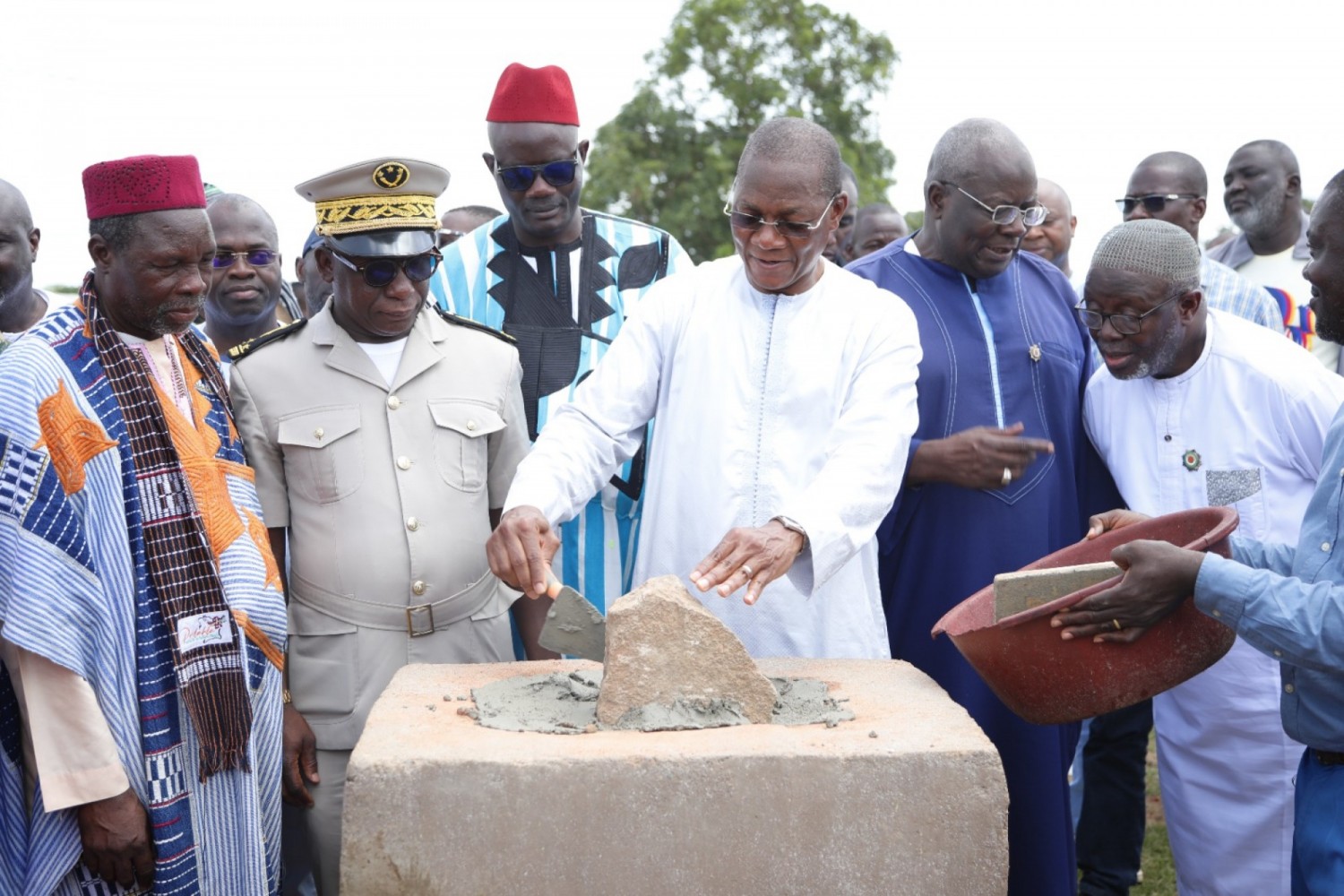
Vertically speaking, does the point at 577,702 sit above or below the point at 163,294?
below

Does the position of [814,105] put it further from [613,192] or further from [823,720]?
[823,720]

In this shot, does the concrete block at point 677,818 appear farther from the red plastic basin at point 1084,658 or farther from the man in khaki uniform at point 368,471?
the man in khaki uniform at point 368,471

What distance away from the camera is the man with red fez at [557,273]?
160 inches

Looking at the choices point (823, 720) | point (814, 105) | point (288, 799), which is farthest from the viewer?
point (814, 105)

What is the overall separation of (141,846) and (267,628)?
52cm

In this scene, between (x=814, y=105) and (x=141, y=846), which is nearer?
(x=141, y=846)

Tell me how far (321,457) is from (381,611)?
0.42 metres

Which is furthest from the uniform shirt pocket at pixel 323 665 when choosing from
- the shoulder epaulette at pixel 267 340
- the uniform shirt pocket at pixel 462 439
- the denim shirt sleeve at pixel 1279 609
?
the denim shirt sleeve at pixel 1279 609

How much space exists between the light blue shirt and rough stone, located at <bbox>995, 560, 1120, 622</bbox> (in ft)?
0.90

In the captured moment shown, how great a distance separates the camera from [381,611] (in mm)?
3350

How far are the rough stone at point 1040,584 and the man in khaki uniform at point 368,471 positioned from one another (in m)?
1.32

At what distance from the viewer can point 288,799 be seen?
3293 millimetres

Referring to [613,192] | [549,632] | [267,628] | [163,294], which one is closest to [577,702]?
[549,632]

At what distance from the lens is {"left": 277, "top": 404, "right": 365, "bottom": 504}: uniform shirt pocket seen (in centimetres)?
335
